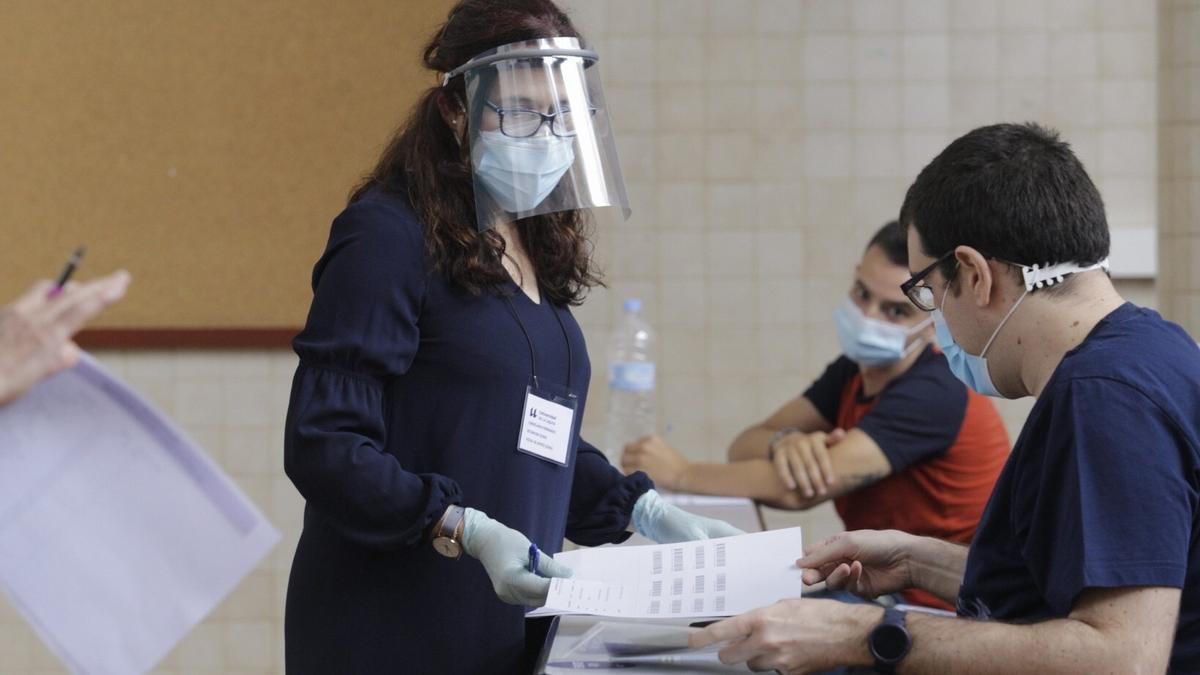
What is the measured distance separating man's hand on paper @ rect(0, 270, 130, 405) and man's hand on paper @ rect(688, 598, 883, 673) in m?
0.64

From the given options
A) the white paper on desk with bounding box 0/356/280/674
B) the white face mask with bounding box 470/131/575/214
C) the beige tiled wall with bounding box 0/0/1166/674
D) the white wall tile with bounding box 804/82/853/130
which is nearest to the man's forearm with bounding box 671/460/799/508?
the beige tiled wall with bounding box 0/0/1166/674

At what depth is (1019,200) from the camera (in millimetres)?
1290

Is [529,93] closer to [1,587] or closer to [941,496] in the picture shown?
[1,587]

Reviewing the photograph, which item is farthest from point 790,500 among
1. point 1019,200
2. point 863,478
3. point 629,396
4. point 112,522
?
point 112,522

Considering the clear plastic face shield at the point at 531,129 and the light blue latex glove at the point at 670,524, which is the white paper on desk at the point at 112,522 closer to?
the clear plastic face shield at the point at 531,129

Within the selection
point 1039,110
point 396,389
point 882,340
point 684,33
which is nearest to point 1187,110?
point 882,340

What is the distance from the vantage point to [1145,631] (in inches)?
43.9

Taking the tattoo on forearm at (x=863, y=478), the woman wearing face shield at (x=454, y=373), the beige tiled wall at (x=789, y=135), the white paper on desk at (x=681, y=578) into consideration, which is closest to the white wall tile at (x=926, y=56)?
the beige tiled wall at (x=789, y=135)

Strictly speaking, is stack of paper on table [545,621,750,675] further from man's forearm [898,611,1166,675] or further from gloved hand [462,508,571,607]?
man's forearm [898,611,1166,675]

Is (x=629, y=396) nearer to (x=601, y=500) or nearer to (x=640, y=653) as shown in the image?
(x=601, y=500)

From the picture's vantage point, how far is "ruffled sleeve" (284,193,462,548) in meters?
1.34

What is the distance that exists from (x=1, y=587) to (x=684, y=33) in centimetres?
279

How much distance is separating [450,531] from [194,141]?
2.40m

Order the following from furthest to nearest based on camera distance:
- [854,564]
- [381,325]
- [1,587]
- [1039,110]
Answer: [1039,110] → [854,564] → [381,325] → [1,587]
